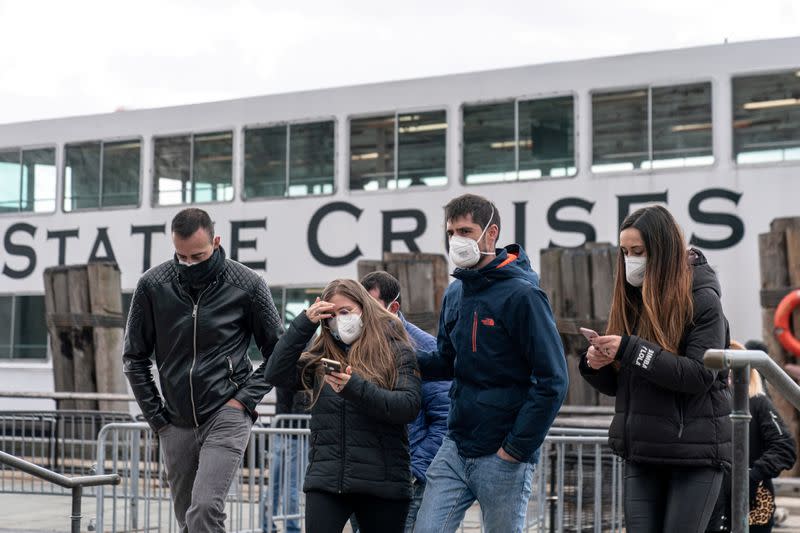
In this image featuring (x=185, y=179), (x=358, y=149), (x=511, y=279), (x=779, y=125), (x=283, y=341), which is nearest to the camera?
(x=511, y=279)

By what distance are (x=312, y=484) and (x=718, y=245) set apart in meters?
10.7

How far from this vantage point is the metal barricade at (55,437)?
14.6m

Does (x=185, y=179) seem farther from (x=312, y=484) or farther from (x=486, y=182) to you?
(x=312, y=484)

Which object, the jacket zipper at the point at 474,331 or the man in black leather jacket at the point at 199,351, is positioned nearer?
the jacket zipper at the point at 474,331

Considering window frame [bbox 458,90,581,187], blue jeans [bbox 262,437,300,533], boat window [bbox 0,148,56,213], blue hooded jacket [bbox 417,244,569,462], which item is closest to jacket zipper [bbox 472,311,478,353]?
blue hooded jacket [bbox 417,244,569,462]

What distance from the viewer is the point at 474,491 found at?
17.1 feet

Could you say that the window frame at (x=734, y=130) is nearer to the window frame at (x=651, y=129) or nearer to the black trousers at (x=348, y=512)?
the window frame at (x=651, y=129)

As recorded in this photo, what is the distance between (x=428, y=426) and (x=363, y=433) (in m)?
0.79

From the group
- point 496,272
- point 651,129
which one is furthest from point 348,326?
point 651,129

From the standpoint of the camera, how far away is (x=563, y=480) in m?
8.50

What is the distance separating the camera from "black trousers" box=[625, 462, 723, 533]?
15.3ft

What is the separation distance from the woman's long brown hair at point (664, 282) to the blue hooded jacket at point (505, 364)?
42 centimetres

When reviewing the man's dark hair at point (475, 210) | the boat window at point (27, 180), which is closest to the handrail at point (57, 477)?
the man's dark hair at point (475, 210)

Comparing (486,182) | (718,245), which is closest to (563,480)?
(718,245)
